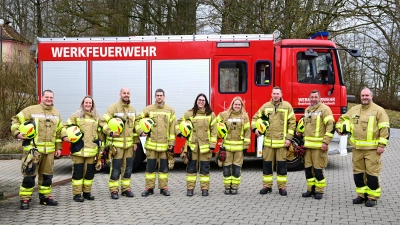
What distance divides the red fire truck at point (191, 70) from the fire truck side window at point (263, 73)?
0.07 feet

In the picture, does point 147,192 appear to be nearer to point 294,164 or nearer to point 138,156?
point 138,156

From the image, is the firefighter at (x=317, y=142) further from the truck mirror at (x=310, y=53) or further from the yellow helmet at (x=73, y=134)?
the yellow helmet at (x=73, y=134)

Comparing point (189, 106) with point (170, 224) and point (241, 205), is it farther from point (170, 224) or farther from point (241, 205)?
point (170, 224)

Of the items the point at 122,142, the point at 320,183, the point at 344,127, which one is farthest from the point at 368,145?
the point at 122,142

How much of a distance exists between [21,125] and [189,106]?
417 centimetres

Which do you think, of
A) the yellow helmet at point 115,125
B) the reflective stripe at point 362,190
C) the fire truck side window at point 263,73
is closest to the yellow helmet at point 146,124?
the yellow helmet at point 115,125

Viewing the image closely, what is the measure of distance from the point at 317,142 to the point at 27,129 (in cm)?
459

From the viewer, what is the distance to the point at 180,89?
34.7 ft

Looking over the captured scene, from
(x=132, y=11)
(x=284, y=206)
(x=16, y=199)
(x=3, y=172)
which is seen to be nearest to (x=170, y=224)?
(x=284, y=206)

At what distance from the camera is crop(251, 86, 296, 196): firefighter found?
326 inches

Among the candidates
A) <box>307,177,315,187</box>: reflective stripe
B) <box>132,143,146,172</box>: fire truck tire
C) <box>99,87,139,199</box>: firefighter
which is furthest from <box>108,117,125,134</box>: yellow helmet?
<box>307,177,315,187</box>: reflective stripe

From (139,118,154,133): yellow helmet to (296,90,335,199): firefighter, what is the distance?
263cm

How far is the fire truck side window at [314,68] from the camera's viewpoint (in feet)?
34.2

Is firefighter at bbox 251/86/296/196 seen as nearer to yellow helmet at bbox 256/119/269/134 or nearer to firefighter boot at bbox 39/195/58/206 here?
yellow helmet at bbox 256/119/269/134
